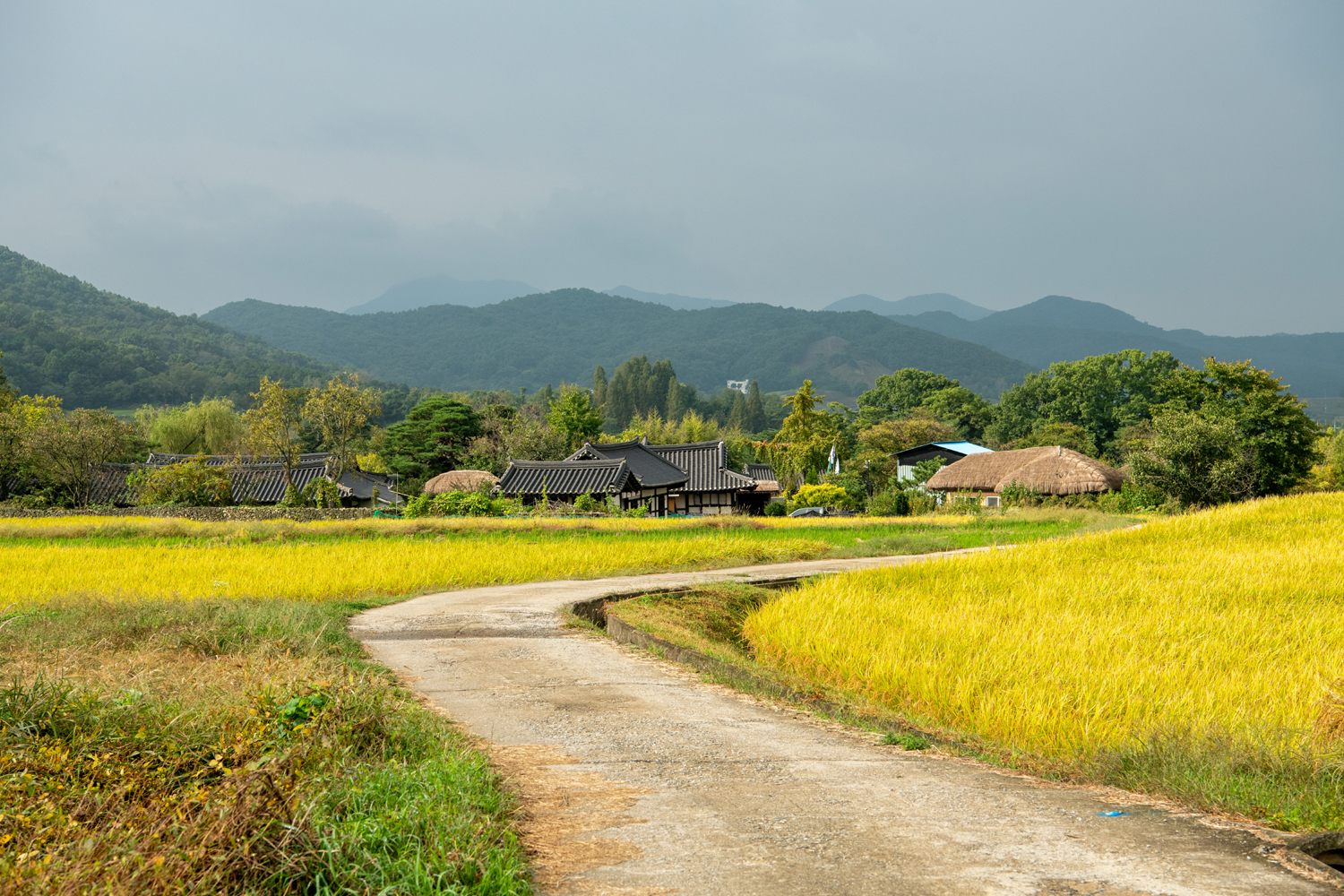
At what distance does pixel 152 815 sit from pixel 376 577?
13.1 metres

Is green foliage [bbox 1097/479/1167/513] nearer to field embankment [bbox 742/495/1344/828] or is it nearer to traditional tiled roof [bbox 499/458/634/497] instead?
traditional tiled roof [bbox 499/458/634/497]

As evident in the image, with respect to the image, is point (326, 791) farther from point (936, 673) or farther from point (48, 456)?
point (48, 456)

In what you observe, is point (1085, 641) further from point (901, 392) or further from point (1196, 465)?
point (901, 392)

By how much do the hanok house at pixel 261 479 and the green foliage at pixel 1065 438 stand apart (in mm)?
55526

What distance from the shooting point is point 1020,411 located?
3509 inches

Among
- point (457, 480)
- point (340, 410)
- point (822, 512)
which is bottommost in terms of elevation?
point (822, 512)

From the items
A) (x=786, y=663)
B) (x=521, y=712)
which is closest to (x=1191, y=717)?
(x=786, y=663)

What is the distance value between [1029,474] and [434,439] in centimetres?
4029

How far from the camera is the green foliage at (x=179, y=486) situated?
1516 inches

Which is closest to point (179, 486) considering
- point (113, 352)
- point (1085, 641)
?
point (1085, 641)

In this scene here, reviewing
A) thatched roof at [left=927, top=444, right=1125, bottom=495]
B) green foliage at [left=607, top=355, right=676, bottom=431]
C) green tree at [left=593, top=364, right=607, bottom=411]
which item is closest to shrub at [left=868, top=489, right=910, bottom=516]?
thatched roof at [left=927, top=444, right=1125, bottom=495]

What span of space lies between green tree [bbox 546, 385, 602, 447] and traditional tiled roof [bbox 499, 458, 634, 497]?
2368cm

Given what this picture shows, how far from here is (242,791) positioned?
11.1ft

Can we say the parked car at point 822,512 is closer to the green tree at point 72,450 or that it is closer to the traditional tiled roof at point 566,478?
the traditional tiled roof at point 566,478
